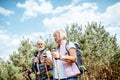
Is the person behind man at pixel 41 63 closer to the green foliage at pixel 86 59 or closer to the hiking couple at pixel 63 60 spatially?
the hiking couple at pixel 63 60

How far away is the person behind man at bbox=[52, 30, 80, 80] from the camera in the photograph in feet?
12.5

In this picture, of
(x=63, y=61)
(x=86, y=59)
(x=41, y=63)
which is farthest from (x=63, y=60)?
(x=86, y=59)

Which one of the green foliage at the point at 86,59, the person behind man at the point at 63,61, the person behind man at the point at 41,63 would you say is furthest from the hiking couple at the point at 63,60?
the green foliage at the point at 86,59

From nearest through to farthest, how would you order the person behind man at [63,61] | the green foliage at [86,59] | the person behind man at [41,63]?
the person behind man at [63,61] < the person behind man at [41,63] < the green foliage at [86,59]

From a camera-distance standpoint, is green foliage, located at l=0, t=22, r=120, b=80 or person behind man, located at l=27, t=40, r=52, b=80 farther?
green foliage, located at l=0, t=22, r=120, b=80

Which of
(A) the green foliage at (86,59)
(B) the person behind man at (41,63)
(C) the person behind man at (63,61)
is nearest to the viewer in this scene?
(C) the person behind man at (63,61)

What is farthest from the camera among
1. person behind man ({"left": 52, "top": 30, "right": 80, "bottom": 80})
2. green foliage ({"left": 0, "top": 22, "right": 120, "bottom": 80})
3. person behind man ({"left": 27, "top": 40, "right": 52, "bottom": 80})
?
green foliage ({"left": 0, "top": 22, "right": 120, "bottom": 80})

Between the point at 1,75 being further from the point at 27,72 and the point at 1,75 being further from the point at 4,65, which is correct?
the point at 27,72

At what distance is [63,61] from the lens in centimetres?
402

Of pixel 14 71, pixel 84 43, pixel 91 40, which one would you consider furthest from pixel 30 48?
pixel 91 40

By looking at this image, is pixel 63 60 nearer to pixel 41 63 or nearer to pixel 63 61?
pixel 63 61

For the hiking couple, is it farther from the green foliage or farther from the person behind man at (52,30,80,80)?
the green foliage

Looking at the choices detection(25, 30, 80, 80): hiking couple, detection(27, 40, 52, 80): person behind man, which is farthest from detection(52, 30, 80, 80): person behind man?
detection(27, 40, 52, 80): person behind man

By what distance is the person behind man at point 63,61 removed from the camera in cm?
382
